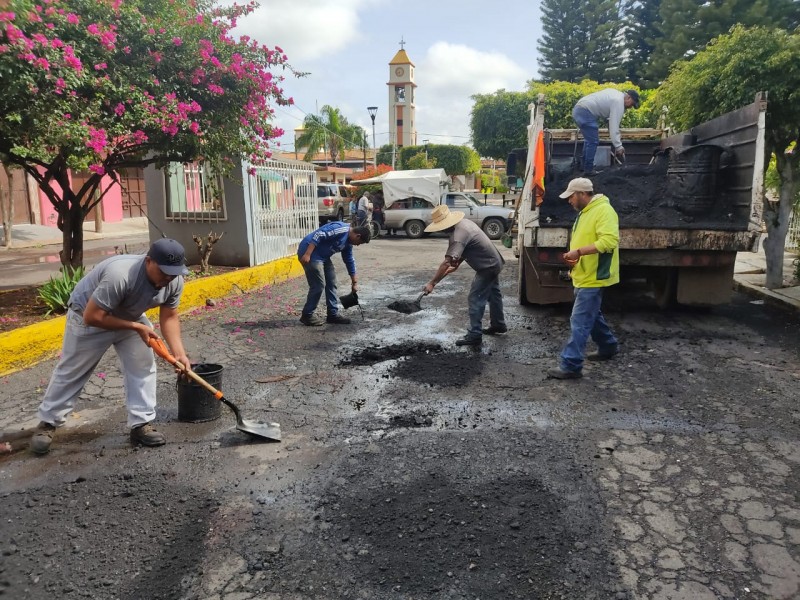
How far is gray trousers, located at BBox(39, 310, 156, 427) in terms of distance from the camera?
3.48 meters

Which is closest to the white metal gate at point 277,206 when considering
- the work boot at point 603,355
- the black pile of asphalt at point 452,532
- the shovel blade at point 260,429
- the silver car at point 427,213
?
the work boot at point 603,355

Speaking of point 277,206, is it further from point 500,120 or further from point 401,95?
point 401,95

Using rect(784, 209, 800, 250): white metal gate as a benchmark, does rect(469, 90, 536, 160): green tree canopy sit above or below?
above

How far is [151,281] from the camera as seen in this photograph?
330cm

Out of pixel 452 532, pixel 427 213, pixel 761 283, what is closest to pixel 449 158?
pixel 427 213

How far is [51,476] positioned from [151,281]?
46.5 inches

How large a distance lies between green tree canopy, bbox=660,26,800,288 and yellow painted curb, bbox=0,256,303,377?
650 centimetres

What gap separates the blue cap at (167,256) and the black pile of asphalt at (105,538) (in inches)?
44.0

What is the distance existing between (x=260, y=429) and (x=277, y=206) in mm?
7345

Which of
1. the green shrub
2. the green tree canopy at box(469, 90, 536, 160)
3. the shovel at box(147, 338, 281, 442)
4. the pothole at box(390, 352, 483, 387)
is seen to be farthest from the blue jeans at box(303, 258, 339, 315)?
the green tree canopy at box(469, 90, 536, 160)

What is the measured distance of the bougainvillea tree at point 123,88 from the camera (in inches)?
203

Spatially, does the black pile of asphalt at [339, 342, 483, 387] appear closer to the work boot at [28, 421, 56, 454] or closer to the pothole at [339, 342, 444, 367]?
the pothole at [339, 342, 444, 367]

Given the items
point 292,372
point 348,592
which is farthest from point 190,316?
point 348,592

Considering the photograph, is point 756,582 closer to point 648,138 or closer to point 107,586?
point 107,586
